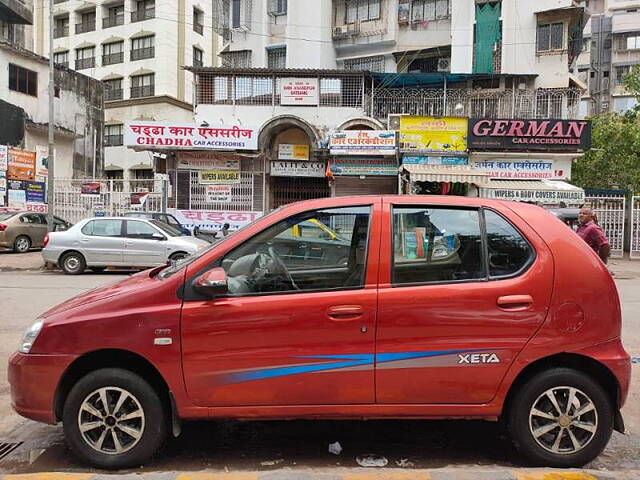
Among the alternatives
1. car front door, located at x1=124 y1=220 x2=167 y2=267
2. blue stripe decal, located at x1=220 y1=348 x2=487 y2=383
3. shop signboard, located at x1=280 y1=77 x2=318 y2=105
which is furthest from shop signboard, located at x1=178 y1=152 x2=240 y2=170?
blue stripe decal, located at x1=220 y1=348 x2=487 y2=383

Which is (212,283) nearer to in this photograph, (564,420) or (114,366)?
(114,366)

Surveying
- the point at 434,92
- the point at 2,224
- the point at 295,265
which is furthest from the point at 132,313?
the point at 434,92

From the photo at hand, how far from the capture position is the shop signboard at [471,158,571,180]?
62.6 feet

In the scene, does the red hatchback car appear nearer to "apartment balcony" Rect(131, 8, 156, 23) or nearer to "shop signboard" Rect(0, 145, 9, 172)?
"shop signboard" Rect(0, 145, 9, 172)

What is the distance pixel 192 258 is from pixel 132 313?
53cm

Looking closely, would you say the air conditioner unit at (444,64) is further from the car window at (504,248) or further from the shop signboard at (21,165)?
the car window at (504,248)

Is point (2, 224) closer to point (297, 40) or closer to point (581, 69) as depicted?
point (297, 40)

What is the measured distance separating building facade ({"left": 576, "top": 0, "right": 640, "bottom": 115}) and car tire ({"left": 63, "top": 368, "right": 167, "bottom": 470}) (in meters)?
51.3

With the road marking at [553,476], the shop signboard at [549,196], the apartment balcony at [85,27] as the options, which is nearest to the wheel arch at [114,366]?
the road marking at [553,476]

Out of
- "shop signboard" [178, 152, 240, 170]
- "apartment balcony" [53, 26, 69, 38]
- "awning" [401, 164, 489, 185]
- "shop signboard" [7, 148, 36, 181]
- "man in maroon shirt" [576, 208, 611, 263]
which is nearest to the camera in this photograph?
"man in maroon shirt" [576, 208, 611, 263]

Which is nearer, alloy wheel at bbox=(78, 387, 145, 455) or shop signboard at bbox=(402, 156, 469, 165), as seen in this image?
alloy wheel at bbox=(78, 387, 145, 455)

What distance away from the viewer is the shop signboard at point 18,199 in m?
21.8

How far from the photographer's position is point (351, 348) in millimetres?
3203

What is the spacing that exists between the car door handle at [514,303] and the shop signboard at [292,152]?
17.1 m
